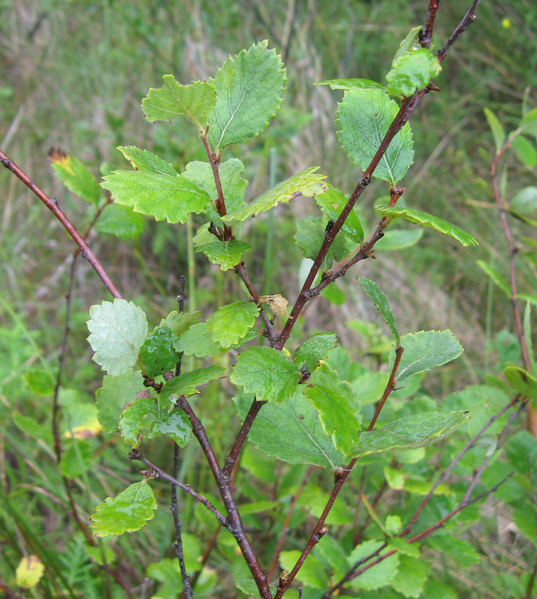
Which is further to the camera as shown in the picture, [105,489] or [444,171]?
[444,171]

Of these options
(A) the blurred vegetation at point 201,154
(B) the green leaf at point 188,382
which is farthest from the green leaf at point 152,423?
(A) the blurred vegetation at point 201,154

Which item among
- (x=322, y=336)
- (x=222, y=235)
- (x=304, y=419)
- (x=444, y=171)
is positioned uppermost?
(x=222, y=235)

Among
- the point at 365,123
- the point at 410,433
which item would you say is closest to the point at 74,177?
the point at 365,123

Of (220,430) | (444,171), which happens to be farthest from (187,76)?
(220,430)

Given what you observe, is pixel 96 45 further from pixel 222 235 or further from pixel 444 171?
pixel 222 235

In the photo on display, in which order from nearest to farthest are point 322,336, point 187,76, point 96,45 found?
point 322,336
point 187,76
point 96,45

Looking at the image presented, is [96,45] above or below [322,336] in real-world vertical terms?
above
